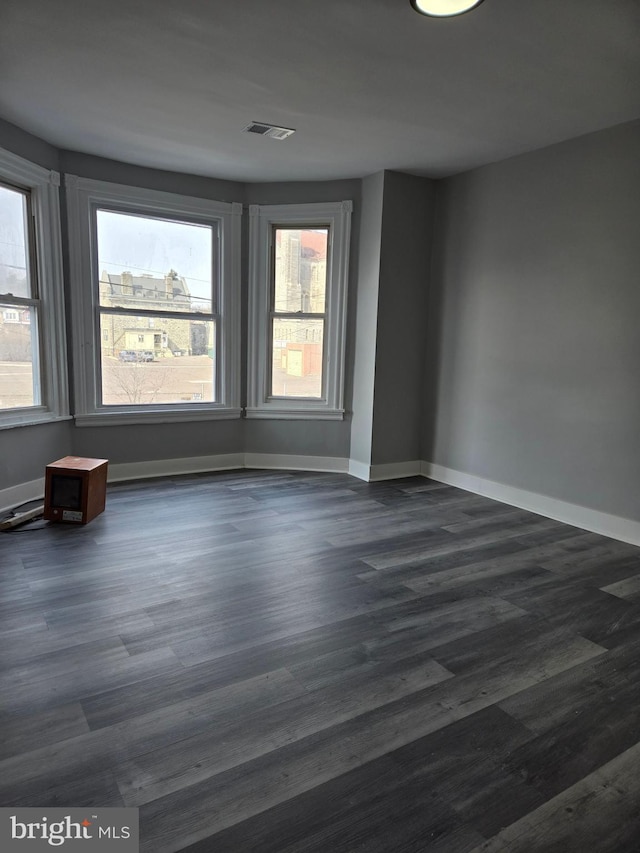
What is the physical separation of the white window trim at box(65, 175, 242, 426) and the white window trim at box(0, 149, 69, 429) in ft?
0.41

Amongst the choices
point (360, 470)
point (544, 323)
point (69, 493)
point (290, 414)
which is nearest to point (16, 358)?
point (69, 493)

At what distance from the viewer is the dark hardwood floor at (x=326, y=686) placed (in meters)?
1.50

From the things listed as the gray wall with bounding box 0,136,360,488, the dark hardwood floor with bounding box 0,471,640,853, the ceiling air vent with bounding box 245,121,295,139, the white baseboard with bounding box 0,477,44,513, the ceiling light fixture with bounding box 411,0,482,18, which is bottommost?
the dark hardwood floor with bounding box 0,471,640,853

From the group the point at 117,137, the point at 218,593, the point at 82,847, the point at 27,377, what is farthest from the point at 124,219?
the point at 82,847

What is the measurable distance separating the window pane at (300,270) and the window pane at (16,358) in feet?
6.96

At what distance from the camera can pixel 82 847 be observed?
1.38 m

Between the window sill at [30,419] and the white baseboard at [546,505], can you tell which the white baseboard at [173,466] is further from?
the white baseboard at [546,505]

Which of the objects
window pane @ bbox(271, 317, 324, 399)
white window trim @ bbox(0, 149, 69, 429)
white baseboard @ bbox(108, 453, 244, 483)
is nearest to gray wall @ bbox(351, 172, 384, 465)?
window pane @ bbox(271, 317, 324, 399)

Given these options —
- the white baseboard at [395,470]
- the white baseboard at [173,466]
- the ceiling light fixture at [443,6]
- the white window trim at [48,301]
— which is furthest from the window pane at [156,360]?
the ceiling light fixture at [443,6]

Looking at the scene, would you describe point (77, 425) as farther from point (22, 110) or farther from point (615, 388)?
point (615, 388)

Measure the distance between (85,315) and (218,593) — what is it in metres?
2.83

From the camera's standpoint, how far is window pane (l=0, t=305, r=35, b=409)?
12.9 feet

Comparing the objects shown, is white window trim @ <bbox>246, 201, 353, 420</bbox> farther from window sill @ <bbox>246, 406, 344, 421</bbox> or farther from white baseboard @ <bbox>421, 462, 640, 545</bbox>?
white baseboard @ <bbox>421, 462, 640, 545</bbox>

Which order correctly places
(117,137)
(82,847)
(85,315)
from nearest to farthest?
1. (82,847)
2. (117,137)
3. (85,315)
